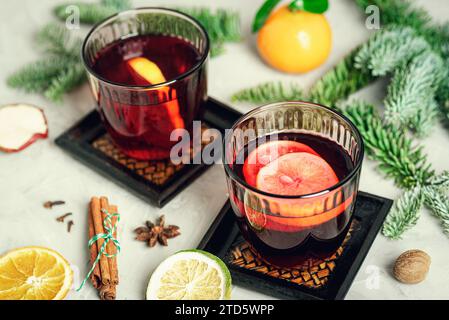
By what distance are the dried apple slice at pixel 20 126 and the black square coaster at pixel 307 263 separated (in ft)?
1.53

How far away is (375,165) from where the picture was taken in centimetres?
123

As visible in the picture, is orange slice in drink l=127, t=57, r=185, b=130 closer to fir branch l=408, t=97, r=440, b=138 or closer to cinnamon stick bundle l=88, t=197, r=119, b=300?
cinnamon stick bundle l=88, t=197, r=119, b=300

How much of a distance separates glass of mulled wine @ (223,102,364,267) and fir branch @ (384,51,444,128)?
0.25 meters

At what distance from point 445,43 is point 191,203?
675mm

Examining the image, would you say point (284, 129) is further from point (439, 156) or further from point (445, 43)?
point (445, 43)

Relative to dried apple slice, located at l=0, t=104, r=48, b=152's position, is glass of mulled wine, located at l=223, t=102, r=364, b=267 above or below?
above

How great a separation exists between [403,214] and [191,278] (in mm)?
395

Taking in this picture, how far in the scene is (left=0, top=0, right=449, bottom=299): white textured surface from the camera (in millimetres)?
1065

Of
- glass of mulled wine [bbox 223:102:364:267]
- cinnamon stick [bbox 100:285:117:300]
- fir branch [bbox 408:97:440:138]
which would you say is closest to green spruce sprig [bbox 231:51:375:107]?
fir branch [bbox 408:97:440:138]

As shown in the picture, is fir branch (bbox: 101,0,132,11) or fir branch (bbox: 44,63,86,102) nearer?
fir branch (bbox: 44,63,86,102)

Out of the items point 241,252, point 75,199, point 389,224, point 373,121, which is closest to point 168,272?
point 241,252

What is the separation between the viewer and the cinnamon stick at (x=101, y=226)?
3.48 ft

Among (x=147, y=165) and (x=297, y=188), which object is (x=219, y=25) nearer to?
(x=147, y=165)

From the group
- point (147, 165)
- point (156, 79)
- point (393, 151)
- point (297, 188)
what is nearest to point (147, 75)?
point (156, 79)
